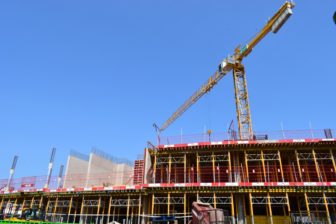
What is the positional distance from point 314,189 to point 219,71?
1035 inches

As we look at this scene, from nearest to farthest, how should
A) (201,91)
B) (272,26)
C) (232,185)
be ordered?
(232,185), (272,26), (201,91)

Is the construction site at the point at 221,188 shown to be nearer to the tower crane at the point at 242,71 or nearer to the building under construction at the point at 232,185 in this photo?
the building under construction at the point at 232,185

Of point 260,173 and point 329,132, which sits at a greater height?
point 329,132

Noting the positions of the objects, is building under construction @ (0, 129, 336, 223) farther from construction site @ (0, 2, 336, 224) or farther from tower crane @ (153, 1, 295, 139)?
tower crane @ (153, 1, 295, 139)

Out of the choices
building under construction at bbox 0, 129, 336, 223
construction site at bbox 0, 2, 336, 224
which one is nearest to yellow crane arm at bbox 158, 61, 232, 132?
construction site at bbox 0, 2, 336, 224

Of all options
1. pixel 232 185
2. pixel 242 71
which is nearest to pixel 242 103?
pixel 242 71

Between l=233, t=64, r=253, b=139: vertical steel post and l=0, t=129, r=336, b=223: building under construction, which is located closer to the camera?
l=0, t=129, r=336, b=223: building under construction

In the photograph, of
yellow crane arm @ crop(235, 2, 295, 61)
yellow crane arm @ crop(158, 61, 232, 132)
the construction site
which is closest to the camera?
the construction site

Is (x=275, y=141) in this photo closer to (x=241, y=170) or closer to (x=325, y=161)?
(x=241, y=170)

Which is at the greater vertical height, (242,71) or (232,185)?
(242,71)

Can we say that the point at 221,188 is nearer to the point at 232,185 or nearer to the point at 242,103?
the point at 232,185

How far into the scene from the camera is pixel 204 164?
26688mm

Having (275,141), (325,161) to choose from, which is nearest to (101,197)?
(275,141)

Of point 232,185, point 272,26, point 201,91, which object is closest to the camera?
point 232,185
